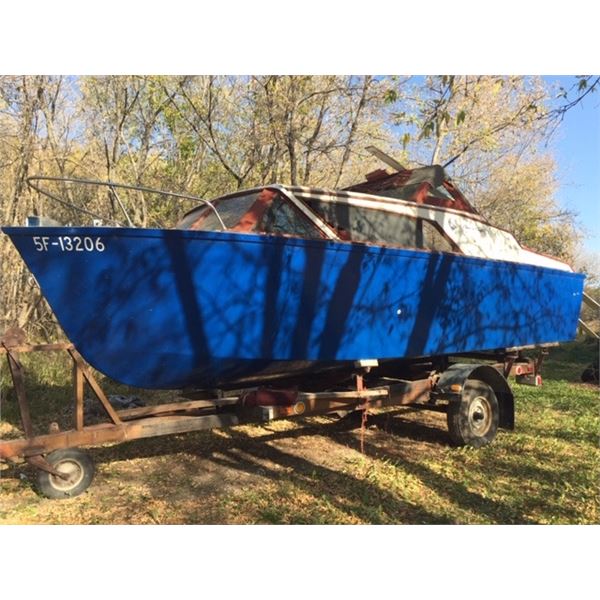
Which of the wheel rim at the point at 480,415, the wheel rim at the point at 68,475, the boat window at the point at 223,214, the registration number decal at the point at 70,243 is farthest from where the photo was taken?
the wheel rim at the point at 480,415

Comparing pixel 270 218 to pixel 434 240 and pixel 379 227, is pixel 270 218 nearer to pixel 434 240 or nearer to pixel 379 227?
pixel 379 227

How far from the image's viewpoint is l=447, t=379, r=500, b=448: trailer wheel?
19.0 feet

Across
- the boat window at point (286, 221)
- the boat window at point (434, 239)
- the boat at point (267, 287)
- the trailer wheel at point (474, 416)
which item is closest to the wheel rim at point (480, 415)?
the trailer wheel at point (474, 416)

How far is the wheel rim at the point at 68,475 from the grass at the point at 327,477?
12 cm

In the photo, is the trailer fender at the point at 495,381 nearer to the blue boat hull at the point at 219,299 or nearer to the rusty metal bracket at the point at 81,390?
the blue boat hull at the point at 219,299

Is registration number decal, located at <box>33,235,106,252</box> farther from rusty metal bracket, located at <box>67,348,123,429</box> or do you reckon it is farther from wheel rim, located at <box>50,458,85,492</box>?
wheel rim, located at <box>50,458,85,492</box>

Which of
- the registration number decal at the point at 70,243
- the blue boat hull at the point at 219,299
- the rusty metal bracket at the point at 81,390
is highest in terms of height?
the registration number decal at the point at 70,243

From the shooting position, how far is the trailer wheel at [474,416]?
5781 mm

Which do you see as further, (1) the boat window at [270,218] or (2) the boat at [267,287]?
(1) the boat window at [270,218]

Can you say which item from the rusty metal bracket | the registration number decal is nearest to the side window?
the registration number decal

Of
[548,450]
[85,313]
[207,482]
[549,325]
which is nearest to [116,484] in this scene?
[207,482]

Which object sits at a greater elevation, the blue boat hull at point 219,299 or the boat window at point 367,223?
the boat window at point 367,223

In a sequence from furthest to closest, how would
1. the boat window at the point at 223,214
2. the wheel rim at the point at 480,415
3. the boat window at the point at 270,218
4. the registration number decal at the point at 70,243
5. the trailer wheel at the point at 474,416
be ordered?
1. the wheel rim at the point at 480,415
2. the trailer wheel at the point at 474,416
3. the boat window at the point at 223,214
4. the boat window at the point at 270,218
5. the registration number decal at the point at 70,243

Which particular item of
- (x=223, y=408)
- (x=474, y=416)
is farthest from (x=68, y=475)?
(x=474, y=416)
